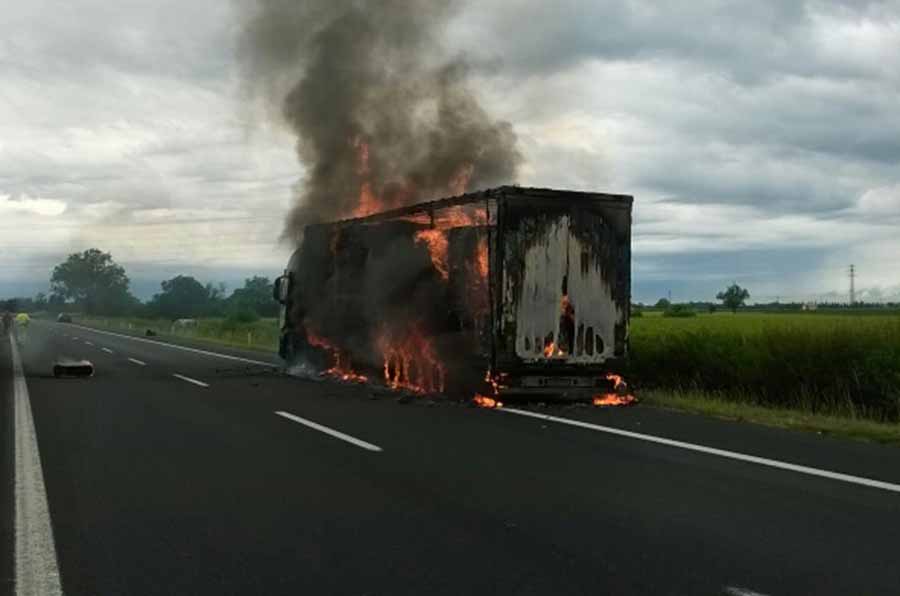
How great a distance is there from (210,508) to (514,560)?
2.37 metres

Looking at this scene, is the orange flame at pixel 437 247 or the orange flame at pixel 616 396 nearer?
the orange flame at pixel 616 396

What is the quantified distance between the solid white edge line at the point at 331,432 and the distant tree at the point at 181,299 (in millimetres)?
95059

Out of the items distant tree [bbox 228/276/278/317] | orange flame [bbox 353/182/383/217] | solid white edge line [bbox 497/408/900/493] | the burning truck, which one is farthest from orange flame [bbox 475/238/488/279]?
distant tree [bbox 228/276/278/317]

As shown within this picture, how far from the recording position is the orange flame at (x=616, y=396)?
41.5 feet

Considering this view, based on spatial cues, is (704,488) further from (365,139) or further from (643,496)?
(365,139)

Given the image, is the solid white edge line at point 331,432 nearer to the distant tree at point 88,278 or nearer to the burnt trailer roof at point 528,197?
the burnt trailer roof at point 528,197

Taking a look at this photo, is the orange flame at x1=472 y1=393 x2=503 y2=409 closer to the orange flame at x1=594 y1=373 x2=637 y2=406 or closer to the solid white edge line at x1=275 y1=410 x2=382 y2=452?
the orange flame at x1=594 y1=373 x2=637 y2=406

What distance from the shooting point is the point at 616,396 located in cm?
1277

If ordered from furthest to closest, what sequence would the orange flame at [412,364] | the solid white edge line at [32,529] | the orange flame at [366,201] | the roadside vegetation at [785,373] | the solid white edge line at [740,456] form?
1. the orange flame at [366,201]
2. the orange flame at [412,364]
3. the roadside vegetation at [785,373]
4. the solid white edge line at [740,456]
5. the solid white edge line at [32,529]

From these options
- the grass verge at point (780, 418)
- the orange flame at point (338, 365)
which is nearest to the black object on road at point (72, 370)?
the orange flame at point (338, 365)

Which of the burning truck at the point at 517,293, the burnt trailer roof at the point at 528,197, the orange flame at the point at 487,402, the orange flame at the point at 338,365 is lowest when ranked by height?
the orange flame at the point at 487,402

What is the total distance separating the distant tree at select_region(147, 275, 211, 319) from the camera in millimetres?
107588

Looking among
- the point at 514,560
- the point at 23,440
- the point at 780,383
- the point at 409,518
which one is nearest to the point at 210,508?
the point at 409,518

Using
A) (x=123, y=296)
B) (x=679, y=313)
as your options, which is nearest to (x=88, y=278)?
(x=123, y=296)
